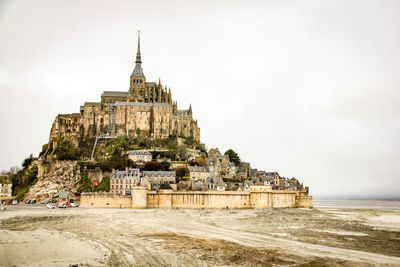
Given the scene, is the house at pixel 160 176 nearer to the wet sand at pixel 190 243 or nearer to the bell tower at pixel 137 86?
the wet sand at pixel 190 243

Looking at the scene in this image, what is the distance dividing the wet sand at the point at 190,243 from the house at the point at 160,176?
2299 centimetres

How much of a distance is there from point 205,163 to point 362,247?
45.0m

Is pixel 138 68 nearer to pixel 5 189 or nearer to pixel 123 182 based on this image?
pixel 5 189

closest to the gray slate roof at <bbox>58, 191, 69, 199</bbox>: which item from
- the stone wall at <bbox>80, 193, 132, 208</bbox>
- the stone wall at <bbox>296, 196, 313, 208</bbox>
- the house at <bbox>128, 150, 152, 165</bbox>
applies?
the stone wall at <bbox>80, 193, 132, 208</bbox>

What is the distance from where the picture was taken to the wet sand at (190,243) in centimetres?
1850

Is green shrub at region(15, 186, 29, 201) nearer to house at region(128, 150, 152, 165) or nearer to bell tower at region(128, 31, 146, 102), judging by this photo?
house at region(128, 150, 152, 165)

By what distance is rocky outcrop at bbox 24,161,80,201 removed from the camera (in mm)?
55878

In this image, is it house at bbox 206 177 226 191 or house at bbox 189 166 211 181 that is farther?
house at bbox 189 166 211 181

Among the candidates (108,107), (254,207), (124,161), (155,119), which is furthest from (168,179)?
(108,107)

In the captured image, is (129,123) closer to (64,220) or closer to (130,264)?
(64,220)

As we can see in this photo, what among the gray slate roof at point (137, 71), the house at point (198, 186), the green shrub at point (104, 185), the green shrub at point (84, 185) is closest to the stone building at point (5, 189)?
the green shrub at point (84, 185)

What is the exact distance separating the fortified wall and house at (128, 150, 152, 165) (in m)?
16.6

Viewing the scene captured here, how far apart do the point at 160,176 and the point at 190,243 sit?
115 ft

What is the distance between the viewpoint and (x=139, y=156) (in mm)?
66000
